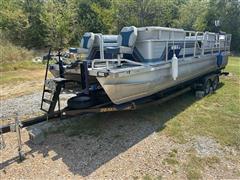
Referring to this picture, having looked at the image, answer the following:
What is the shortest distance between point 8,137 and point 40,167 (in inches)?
58.2

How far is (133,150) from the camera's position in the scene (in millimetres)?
4102

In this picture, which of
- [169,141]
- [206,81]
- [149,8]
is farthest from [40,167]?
[149,8]

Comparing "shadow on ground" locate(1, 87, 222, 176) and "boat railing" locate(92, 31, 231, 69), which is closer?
"shadow on ground" locate(1, 87, 222, 176)

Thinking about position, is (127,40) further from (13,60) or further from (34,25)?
(34,25)

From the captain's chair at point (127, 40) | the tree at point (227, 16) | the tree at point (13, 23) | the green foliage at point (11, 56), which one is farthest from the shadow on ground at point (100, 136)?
the tree at point (227, 16)

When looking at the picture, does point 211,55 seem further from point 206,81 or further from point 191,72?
point 191,72

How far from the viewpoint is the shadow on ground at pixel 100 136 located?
386cm

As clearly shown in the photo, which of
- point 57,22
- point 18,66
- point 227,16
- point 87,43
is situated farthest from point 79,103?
point 227,16

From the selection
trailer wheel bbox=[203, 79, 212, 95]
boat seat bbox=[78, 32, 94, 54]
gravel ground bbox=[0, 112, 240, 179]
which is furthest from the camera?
trailer wheel bbox=[203, 79, 212, 95]

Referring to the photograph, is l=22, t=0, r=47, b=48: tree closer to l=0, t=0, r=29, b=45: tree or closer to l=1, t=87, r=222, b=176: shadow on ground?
l=0, t=0, r=29, b=45: tree

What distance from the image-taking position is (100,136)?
464 centimetres

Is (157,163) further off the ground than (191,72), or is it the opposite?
(191,72)

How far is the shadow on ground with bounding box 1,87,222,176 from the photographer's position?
3.86 meters

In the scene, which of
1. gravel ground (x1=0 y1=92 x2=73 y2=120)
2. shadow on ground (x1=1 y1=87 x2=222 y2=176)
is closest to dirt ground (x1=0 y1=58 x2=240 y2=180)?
shadow on ground (x1=1 y1=87 x2=222 y2=176)
